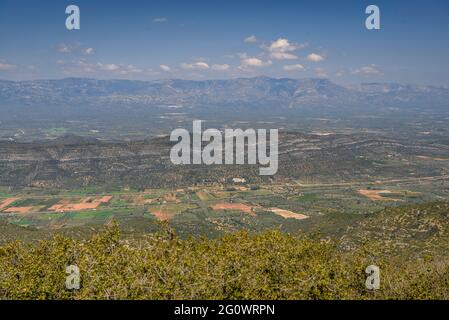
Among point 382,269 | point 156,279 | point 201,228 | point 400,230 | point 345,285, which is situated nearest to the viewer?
point 156,279

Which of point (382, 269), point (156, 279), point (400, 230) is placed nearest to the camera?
point (156, 279)

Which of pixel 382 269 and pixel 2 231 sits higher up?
pixel 382 269

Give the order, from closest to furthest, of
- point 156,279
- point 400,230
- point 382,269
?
1. point 156,279
2. point 382,269
3. point 400,230
